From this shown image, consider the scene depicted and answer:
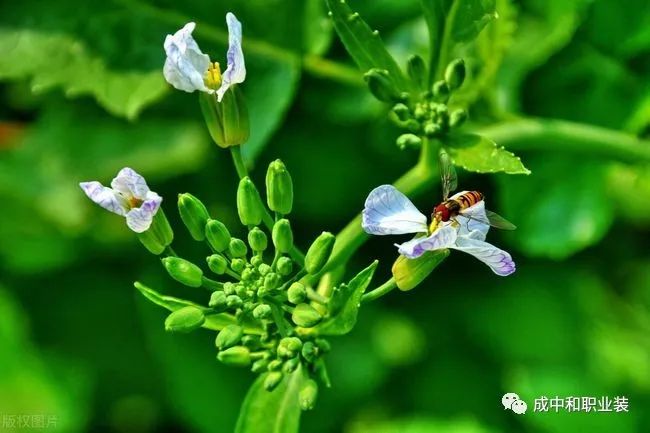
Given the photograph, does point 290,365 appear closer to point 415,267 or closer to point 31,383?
point 415,267

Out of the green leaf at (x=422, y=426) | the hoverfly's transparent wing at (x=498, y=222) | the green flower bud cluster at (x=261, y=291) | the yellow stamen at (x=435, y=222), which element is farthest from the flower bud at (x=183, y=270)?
the green leaf at (x=422, y=426)

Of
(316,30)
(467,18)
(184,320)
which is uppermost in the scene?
(316,30)

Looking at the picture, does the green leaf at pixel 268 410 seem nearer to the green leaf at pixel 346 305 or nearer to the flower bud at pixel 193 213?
the green leaf at pixel 346 305

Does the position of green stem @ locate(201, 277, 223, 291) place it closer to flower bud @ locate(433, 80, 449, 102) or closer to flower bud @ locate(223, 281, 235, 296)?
flower bud @ locate(223, 281, 235, 296)

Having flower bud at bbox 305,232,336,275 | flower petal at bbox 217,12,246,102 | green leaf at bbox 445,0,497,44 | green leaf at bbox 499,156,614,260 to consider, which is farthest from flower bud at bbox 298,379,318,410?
green leaf at bbox 499,156,614,260

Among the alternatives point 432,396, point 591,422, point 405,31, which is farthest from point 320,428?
point 405,31

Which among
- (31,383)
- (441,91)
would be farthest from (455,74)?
(31,383)
